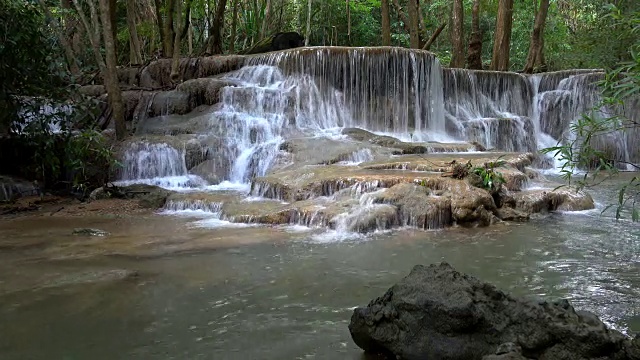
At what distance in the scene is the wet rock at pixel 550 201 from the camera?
794 cm

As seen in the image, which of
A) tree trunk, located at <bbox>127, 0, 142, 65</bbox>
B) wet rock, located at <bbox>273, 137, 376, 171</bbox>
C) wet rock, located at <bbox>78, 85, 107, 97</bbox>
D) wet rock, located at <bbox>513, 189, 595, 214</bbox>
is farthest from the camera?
tree trunk, located at <bbox>127, 0, 142, 65</bbox>

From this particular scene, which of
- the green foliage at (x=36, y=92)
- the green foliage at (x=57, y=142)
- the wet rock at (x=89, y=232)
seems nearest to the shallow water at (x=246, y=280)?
the wet rock at (x=89, y=232)

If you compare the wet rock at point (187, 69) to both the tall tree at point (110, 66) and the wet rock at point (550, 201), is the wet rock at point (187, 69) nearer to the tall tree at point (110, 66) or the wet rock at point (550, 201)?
the tall tree at point (110, 66)

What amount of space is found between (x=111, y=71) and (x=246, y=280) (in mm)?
8380

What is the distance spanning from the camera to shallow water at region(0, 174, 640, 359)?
11.2ft

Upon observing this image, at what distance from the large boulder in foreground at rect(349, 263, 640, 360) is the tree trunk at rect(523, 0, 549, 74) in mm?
16110

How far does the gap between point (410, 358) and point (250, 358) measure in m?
0.92

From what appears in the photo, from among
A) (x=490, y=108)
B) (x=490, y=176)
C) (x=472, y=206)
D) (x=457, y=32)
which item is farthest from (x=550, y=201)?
(x=457, y=32)

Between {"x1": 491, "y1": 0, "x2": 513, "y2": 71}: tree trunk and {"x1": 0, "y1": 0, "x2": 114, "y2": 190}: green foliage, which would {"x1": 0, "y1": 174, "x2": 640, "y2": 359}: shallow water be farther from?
{"x1": 491, "y1": 0, "x2": 513, "y2": 71}: tree trunk

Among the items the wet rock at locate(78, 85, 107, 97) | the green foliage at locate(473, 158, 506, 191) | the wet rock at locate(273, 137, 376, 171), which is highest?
the wet rock at locate(78, 85, 107, 97)

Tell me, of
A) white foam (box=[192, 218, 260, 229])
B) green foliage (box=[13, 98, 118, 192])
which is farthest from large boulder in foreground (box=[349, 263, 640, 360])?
green foliage (box=[13, 98, 118, 192])

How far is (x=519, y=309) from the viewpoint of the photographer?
2805 mm

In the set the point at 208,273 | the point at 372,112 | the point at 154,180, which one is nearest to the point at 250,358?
the point at 208,273

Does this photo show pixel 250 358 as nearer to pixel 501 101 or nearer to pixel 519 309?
pixel 519 309
